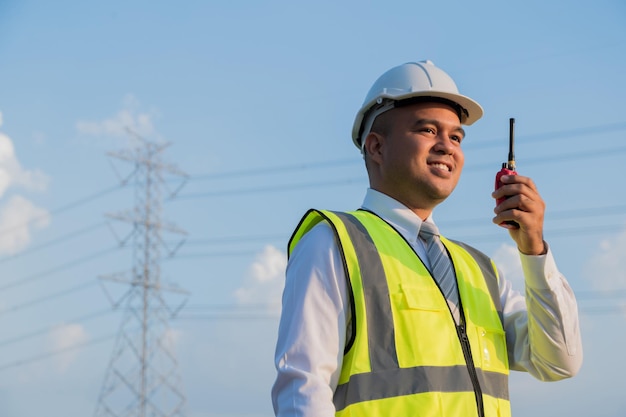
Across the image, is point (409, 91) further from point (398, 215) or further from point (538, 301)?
point (538, 301)

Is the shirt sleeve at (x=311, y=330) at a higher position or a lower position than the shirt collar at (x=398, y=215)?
lower

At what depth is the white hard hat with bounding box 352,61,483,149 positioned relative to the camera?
4.00 metres

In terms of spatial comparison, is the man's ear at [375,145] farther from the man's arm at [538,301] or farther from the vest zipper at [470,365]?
the vest zipper at [470,365]

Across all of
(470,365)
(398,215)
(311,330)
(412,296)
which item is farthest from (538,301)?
(311,330)

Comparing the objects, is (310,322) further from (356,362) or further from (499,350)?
(499,350)

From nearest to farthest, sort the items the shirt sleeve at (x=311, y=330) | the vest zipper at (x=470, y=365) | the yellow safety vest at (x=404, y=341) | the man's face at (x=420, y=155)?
the shirt sleeve at (x=311, y=330) → the yellow safety vest at (x=404, y=341) → the vest zipper at (x=470, y=365) → the man's face at (x=420, y=155)

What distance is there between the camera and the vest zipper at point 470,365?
348 cm

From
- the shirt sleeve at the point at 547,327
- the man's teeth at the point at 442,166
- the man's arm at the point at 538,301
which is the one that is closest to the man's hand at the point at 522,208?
the man's arm at the point at 538,301

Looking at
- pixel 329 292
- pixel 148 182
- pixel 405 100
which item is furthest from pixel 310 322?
pixel 148 182

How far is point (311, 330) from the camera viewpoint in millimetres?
3342

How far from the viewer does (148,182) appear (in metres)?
31.1

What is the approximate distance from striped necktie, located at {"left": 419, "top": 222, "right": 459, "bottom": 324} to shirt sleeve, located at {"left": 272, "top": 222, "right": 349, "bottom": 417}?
1.69 feet

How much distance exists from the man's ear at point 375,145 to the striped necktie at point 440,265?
1.25 ft

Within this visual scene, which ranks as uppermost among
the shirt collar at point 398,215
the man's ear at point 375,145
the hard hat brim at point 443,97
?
the hard hat brim at point 443,97
